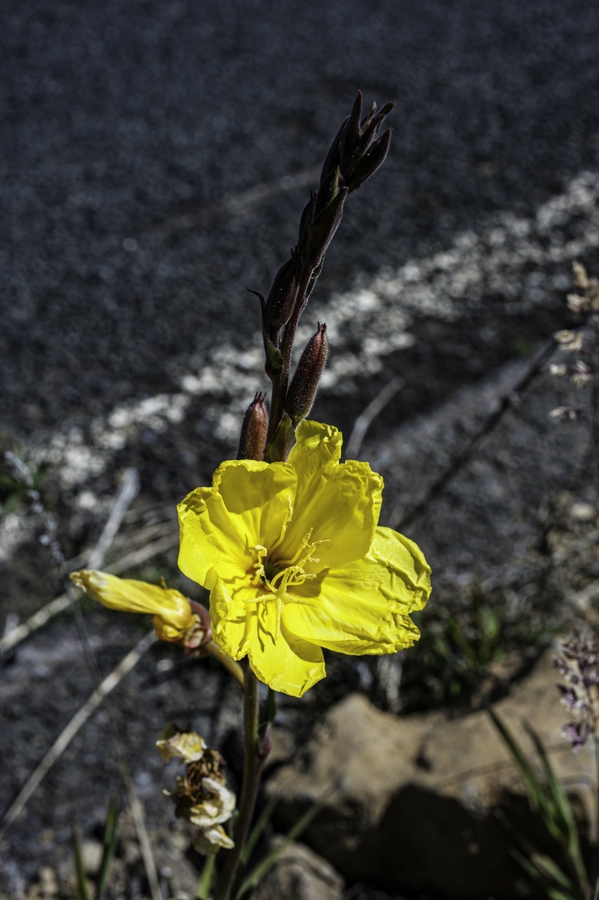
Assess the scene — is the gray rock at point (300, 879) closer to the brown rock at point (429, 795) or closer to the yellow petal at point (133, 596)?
the brown rock at point (429, 795)

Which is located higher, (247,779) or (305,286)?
(305,286)

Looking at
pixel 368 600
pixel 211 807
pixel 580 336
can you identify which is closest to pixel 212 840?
pixel 211 807

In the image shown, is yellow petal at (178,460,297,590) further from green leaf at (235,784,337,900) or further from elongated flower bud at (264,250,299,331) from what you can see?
green leaf at (235,784,337,900)

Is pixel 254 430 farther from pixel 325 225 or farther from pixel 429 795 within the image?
pixel 429 795

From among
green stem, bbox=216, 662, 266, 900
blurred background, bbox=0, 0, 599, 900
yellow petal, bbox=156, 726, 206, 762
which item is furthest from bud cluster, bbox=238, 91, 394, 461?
blurred background, bbox=0, 0, 599, 900

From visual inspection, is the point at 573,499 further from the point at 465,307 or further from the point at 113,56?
the point at 113,56

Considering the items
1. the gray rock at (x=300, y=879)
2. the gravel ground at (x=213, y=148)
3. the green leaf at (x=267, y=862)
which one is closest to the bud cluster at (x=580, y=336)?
the green leaf at (x=267, y=862)
